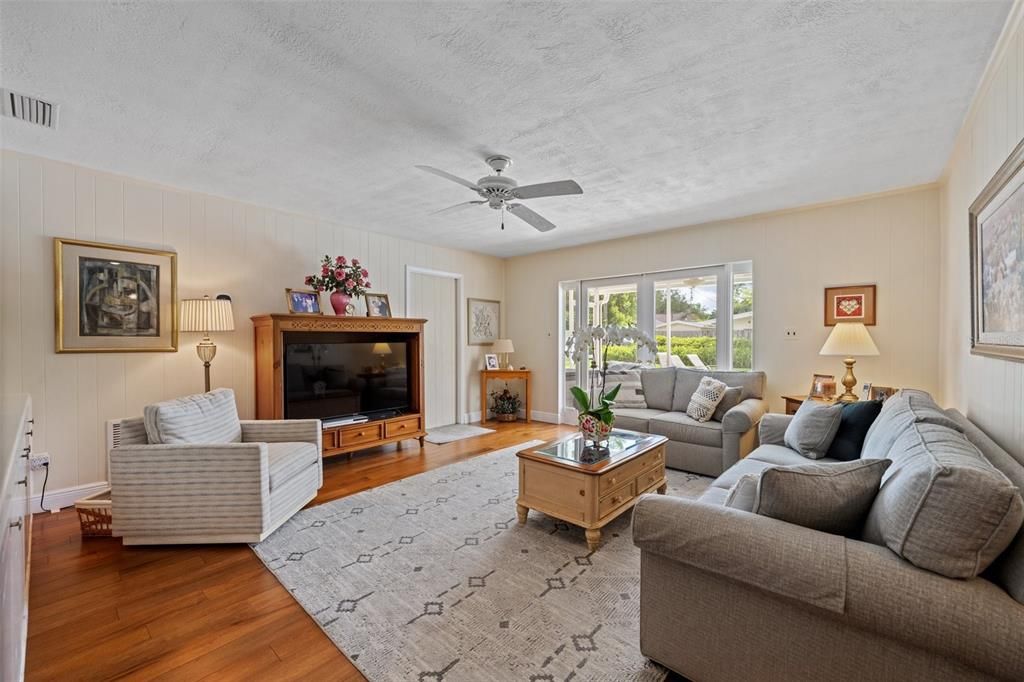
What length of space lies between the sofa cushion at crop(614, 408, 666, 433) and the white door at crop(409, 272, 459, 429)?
2459 mm

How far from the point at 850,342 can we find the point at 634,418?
6.08 feet

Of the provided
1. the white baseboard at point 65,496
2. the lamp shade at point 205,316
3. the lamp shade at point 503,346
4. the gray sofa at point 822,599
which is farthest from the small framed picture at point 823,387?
the white baseboard at point 65,496

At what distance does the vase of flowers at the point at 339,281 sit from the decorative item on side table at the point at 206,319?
2.72 ft

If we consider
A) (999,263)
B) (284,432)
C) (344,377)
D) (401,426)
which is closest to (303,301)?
(344,377)

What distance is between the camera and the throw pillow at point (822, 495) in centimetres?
136

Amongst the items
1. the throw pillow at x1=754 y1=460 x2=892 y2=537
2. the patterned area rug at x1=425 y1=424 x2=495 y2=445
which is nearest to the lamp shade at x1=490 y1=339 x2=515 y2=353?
the patterned area rug at x1=425 y1=424 x2=495 y2=445

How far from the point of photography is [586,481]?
8.17ft

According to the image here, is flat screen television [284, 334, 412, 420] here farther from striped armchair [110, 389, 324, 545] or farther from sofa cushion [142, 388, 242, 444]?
striped armchair [110, 389, 324, 545]

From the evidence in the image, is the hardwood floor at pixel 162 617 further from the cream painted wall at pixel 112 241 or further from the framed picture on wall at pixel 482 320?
the framed picture on wall at pixel 482 320

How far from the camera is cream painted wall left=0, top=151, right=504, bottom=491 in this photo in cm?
294

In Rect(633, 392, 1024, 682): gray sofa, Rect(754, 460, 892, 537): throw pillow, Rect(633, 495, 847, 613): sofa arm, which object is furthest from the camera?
Rect(754, 460, 892, 537): throw pillow

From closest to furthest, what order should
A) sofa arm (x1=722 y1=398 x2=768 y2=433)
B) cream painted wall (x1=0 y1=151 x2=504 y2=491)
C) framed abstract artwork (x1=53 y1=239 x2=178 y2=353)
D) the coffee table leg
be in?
the coffee table leg < cream painted wall (x1=0 y1=151 x2=504 y2=491) < framed abstract artwork (x1=53 y1=239 x2=178 y2=353) < sofa arm (x1=722 y1=398 x2=768 y2=433)

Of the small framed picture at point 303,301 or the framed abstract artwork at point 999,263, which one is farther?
the small framed picture at point 303,301

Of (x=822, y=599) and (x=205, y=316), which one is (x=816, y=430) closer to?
(x=822, y=599)
